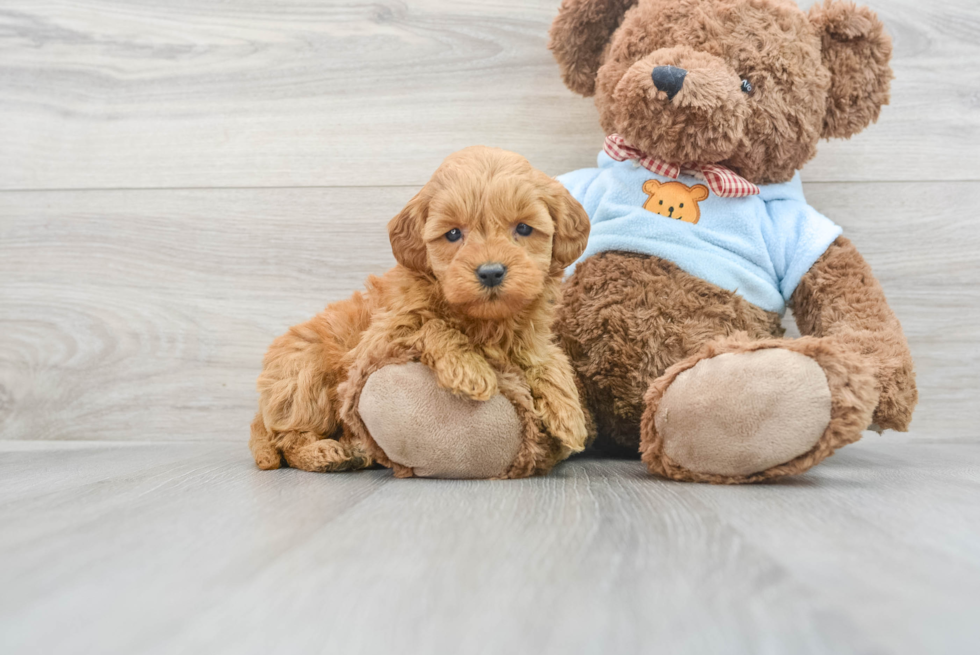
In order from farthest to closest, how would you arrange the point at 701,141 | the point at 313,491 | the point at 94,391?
the point at 94,391 < the point at 701,141 < the point at 313,491

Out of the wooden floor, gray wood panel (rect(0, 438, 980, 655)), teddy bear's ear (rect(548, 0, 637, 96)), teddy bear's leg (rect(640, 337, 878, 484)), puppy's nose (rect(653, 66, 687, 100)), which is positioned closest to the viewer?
gray wood panel (rect(0, 438, 980, 655))

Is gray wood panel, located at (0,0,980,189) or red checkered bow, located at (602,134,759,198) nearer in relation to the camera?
red checkered bow, located at (602,134,759,198)

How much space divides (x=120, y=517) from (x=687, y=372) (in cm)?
56

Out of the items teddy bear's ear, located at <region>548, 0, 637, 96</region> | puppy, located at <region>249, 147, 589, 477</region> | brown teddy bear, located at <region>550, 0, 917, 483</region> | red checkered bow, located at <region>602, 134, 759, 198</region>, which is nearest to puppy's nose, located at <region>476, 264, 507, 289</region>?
puppy, located at <region>249, 147, 589, 477</region>

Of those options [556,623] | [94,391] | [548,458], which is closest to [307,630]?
[556,623]

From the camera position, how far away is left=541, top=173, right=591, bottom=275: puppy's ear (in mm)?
722

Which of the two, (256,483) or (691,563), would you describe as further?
(256,483)

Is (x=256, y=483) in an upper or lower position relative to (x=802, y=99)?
lower

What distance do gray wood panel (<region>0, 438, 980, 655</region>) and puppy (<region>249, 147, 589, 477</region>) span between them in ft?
0.33

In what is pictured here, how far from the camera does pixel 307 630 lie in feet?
1.18

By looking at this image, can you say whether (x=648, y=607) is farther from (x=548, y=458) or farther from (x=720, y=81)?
(x=720, y=81)

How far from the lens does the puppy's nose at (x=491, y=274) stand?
0.65m

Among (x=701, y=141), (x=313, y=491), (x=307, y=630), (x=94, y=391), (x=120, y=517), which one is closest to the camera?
(x=307, y=630)

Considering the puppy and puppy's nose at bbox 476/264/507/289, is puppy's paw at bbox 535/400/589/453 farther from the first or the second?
puppy's nose at bbox 476/264/507/289
